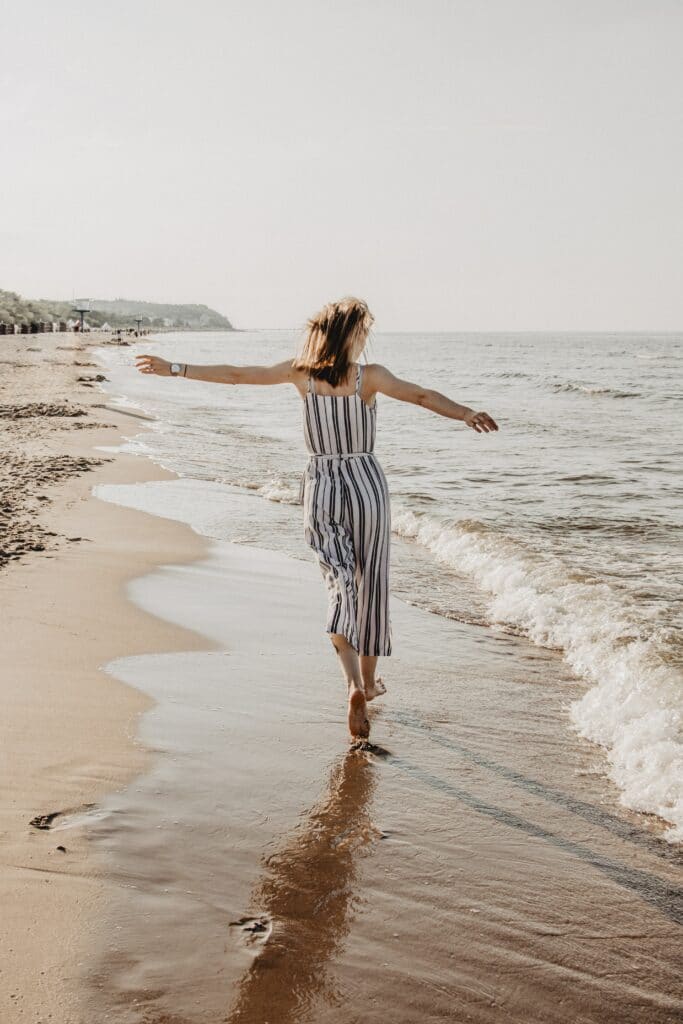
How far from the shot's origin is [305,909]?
2666mm

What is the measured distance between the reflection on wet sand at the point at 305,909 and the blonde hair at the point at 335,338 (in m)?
1.67

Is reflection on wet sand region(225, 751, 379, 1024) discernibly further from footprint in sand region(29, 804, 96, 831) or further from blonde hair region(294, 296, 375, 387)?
blonde hair region(294, 296, 375, 387)

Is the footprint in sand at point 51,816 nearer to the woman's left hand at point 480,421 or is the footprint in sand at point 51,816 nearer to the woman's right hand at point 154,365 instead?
the woman's right hand at point 154,365

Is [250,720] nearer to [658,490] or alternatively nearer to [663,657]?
[663,657]

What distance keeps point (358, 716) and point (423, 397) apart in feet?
4.44

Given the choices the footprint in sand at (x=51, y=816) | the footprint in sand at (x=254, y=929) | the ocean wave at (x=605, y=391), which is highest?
the ocean wave at (x=605, y=391)

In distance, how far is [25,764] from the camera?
3.39m

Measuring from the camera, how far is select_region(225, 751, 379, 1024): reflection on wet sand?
7.51 ft

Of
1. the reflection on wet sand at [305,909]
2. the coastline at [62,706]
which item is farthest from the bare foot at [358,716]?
the coastline at [62,706]

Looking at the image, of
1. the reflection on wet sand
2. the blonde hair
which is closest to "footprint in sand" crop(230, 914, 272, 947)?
the reflection on wet sand

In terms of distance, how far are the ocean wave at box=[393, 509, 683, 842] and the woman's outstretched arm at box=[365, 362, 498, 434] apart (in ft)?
5.06

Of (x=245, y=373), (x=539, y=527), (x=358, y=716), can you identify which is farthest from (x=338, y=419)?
(x=539, y=527)

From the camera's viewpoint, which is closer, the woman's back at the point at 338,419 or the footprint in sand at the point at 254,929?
the footprint in sand at the point at 254,929

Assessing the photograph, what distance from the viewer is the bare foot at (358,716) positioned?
3.77m
